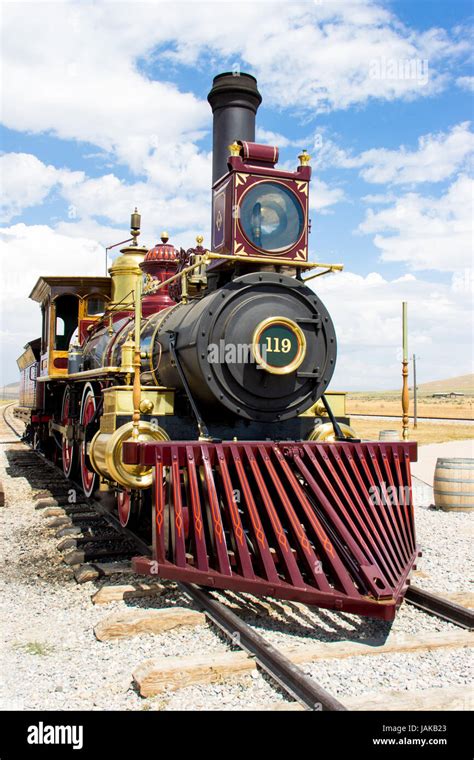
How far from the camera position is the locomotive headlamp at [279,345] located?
5598mm

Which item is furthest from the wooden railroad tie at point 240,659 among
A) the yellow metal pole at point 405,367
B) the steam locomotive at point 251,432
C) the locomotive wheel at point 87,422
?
the locomotive wheel at point 87,422

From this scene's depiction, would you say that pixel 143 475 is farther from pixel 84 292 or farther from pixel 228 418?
pixel 84 292

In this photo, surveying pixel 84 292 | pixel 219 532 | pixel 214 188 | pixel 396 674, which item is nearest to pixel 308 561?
pixel 219 532

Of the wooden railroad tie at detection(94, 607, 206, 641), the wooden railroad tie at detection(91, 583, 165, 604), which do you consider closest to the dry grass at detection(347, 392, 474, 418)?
the wooden railroad tie at detection(91, 583, 165, 604)

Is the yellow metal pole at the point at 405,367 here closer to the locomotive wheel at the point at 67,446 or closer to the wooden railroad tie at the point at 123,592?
the wooden railroad tie at the point at 123,592

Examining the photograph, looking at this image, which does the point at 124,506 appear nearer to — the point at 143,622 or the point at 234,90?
the point at 143,622

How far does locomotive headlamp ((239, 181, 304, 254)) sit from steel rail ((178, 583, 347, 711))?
301 centimetres

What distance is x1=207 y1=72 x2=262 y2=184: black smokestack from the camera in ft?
22.2

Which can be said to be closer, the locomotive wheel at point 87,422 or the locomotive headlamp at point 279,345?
the locomotive headlamp at point 279,345

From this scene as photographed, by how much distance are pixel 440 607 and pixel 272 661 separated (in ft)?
5.55

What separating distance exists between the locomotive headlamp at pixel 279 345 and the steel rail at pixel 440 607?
6.38ft

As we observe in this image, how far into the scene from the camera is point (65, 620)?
462cm

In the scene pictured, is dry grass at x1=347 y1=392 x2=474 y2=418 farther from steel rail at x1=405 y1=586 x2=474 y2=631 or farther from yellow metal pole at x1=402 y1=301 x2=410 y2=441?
steel rail at x1=405 y1=586 x2=474 y2=631
